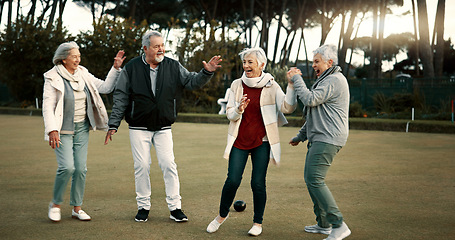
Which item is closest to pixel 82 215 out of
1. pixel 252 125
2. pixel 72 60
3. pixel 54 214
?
pixel 54 214

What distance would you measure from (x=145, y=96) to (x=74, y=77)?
2.32 ft

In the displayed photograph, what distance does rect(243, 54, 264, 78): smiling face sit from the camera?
4.29 m

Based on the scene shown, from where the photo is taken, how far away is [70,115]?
4.76 m

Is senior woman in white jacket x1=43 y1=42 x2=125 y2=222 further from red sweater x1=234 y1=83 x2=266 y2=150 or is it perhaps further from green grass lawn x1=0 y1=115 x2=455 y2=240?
red sweater x1=234 y1=83 x2=266 y2=150

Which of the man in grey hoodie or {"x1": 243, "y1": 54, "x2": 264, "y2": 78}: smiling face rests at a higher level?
{"x1": 243, "y1": 54, "x2": 264, "y2": 78}: smiling face

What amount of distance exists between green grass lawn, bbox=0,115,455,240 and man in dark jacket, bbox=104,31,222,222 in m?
0.31

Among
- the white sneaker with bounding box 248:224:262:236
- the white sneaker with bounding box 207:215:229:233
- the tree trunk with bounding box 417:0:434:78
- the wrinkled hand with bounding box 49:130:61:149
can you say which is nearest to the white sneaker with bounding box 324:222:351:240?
the white sneaker with bounding box 248:224:262:236

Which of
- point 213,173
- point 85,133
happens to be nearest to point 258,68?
point 85,133

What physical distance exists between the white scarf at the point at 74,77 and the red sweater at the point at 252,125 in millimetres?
1581

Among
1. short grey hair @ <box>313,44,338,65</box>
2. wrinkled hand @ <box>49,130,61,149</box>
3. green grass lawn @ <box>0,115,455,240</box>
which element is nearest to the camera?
short grey hair @ <box>313,44,338,65</box>

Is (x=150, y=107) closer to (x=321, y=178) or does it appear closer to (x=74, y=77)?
(x=74, y=77)

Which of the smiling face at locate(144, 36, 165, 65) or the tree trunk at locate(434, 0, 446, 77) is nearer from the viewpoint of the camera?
the smiling face at locate(144, 36, 165, 65)

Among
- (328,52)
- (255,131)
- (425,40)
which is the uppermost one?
(425,40)

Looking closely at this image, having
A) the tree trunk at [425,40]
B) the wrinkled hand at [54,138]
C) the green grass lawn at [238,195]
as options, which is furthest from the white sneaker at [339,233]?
the tree trunk at [425,40]
